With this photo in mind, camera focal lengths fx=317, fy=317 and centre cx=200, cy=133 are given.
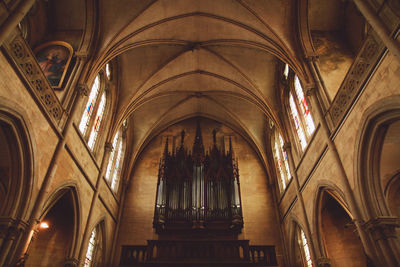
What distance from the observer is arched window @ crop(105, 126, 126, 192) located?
15839 mm

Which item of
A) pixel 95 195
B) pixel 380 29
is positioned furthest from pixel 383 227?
pixel 95 195

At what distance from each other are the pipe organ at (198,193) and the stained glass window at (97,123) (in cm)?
433

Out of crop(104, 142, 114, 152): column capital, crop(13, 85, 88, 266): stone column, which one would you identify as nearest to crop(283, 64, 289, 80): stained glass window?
crop(104, 142, 114, 152): column capital

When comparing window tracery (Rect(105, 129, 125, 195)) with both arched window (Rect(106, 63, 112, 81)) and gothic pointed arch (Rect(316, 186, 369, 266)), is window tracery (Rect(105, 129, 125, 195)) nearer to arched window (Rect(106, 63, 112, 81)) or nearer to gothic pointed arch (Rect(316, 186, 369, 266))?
arched window (Rect(106, 63, 112, 81))

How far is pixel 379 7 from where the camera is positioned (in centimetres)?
775

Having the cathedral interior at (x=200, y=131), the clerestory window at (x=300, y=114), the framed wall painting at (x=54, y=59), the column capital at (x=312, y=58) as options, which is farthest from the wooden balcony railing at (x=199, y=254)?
the column capital at (x=312, y=58)

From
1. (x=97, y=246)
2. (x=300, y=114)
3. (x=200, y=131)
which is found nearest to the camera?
(x=300, y=114)

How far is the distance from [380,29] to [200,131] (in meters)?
13.1

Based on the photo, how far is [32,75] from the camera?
8656 mm

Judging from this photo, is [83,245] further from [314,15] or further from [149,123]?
[314,15]

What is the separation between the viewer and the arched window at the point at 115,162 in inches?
624

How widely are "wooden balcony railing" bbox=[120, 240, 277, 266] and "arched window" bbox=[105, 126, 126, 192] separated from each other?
3.73 meters

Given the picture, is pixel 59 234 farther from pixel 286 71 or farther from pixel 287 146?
pixel 286 71

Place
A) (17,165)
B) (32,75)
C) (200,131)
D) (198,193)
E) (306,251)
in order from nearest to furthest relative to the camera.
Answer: (17,165)
(32,75)
(306,251)
(198,193)
(200,131)
